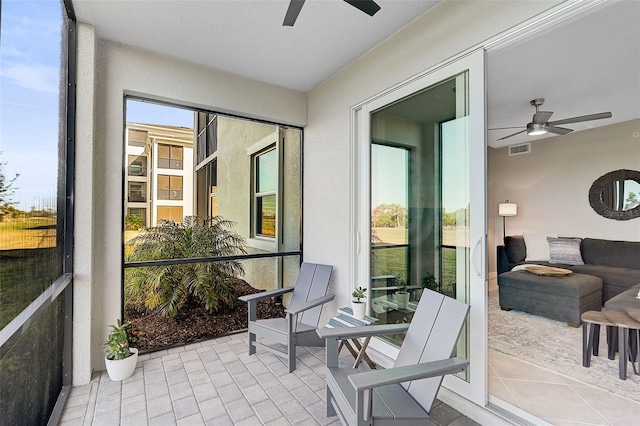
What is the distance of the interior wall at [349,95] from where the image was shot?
2074mm

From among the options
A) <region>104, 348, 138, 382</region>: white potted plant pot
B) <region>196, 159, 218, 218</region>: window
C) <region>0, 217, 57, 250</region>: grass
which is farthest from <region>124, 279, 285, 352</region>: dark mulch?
<region>0, 217, 57, 250</region>: grass

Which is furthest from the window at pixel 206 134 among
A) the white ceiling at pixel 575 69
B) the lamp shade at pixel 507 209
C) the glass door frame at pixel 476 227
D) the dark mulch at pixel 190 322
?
the lamp shade at pixel 507 209

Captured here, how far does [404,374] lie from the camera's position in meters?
1.51

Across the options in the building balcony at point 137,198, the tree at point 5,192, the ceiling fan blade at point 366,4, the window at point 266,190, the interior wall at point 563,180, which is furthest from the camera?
the interior wall at point 563,180

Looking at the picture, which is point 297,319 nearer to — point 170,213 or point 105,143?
point 170,213

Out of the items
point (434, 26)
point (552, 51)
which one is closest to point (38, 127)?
point (434, 26)

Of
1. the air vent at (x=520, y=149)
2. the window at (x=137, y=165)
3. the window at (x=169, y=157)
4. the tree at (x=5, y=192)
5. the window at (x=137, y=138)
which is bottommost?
the tree at (x=5, y=192)

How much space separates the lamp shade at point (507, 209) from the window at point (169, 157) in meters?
5.98

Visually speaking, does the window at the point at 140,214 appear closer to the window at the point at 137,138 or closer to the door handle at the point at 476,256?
the window at the point at 137,138

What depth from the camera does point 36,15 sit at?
177cm

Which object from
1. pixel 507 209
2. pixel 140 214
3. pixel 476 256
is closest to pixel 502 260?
pixel 507 209

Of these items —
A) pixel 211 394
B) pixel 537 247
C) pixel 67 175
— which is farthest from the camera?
pixel 537 247

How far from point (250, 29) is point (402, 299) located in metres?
2.74

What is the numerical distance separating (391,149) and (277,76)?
1615mm
